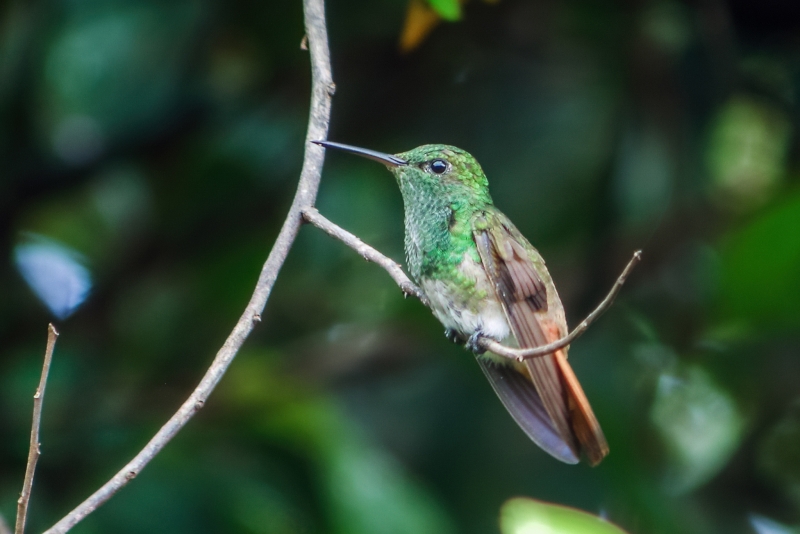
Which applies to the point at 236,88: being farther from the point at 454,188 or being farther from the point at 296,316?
the point at 454,188

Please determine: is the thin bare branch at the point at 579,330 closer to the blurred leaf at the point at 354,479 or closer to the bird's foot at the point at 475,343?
the bird's foot at the point at 475,343

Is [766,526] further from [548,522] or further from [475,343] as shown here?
[548,522]

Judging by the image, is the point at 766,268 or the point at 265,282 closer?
the point at 265,282

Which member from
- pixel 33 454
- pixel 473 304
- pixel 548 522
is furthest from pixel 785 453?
pixel 33 454

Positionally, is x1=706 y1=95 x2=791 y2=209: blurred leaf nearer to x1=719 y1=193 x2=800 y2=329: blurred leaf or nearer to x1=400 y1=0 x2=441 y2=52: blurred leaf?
x1=719 y1=193 x2=800 y2=329: blurred leaf

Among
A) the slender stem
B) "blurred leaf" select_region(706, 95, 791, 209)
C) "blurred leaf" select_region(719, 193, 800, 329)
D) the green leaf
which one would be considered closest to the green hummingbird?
the green leaf

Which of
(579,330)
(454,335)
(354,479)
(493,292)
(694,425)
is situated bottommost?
(694,425)
